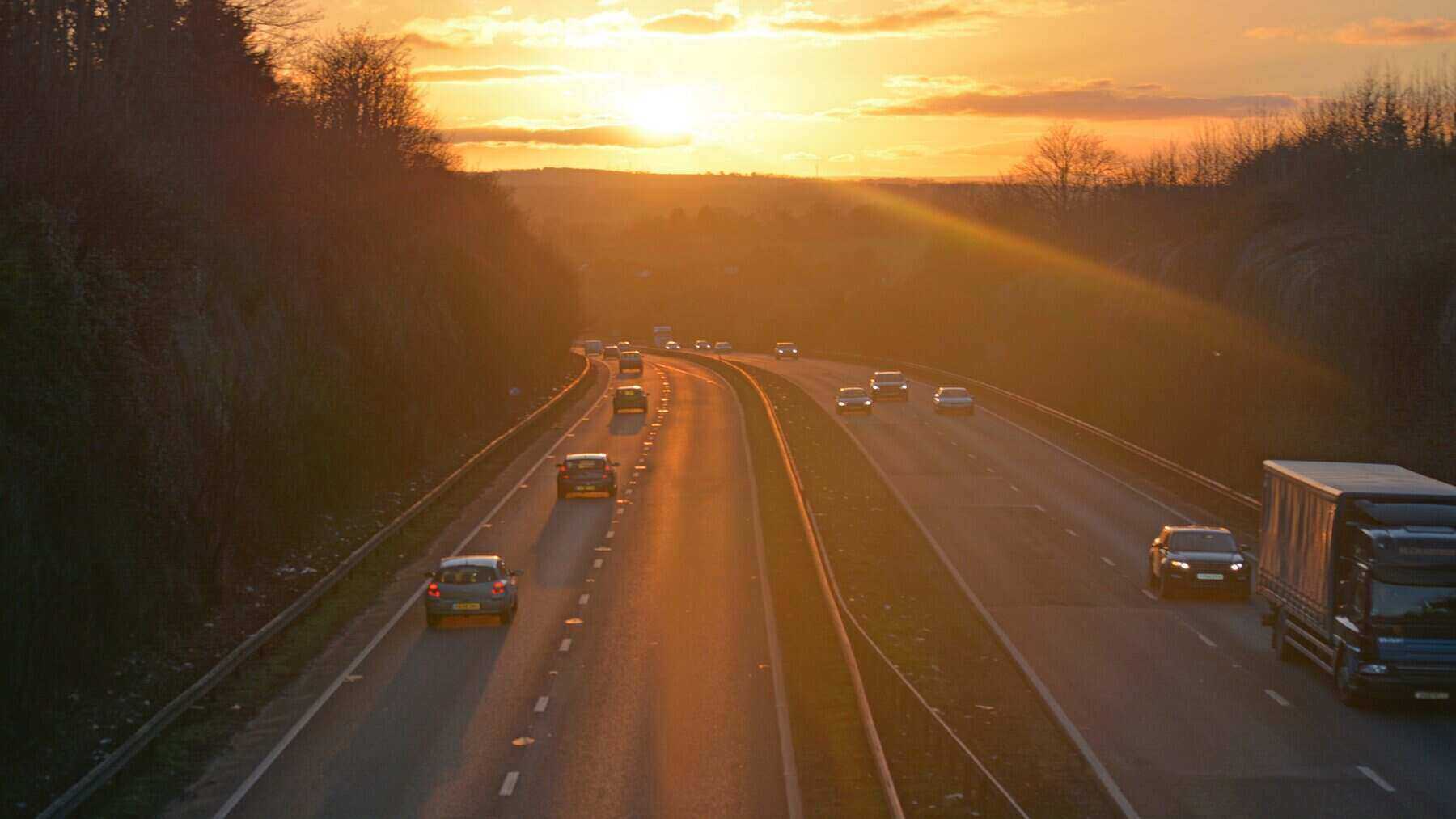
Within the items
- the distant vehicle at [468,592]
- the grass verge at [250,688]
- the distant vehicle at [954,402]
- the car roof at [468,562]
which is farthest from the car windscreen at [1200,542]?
the distant vehicle at [954,402]

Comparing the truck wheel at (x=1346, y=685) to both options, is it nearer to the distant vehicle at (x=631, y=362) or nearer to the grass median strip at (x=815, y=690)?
the grass median strip at (x=815, y=690)

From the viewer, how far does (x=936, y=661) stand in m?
25.6

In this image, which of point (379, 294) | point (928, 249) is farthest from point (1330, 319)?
point (928, 249)

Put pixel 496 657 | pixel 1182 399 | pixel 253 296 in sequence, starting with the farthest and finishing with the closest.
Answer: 1. pixel 1182 399
2. pixel 253 296
3. pixel 496 657

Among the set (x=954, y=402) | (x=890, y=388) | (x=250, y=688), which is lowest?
(x=890, y=388)

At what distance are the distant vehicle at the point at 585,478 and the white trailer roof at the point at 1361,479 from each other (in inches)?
884

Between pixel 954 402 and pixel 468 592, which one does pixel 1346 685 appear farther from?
pixel 954 402

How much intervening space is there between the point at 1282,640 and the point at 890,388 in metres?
56.2

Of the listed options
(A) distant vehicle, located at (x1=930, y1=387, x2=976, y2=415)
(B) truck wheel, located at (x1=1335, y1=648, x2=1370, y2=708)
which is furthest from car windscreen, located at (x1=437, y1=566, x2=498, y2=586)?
Answer: (A) distant vehicle, located at (x1=930, y1=387, x2=976, y2=415)

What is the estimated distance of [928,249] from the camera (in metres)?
160

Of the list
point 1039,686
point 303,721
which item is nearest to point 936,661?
point 1039,686

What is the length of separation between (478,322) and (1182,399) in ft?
126

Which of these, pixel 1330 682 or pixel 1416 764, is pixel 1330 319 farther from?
pixel 1416 764

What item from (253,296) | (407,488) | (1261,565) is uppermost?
(253,296)
